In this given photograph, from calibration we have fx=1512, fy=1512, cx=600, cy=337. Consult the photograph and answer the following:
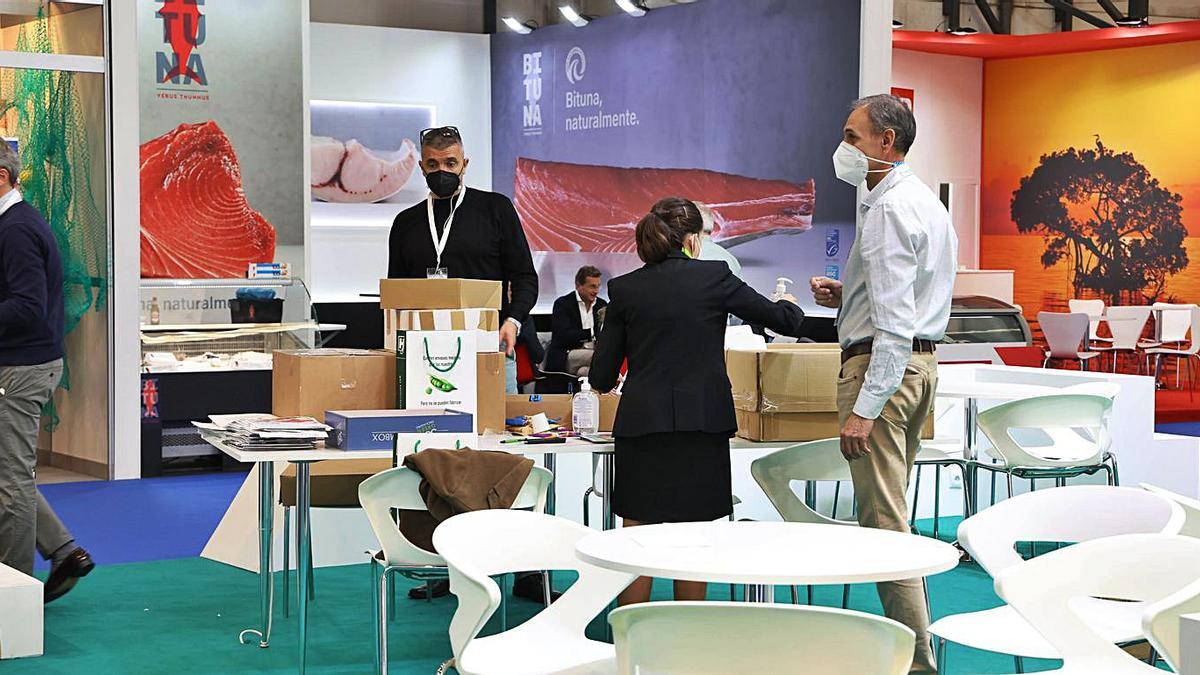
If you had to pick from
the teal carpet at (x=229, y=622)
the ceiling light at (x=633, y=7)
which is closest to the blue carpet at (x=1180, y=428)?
the ceiling light at (x=633, y=7)

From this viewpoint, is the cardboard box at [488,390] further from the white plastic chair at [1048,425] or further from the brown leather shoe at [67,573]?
the white plastic chair at [1048,425]

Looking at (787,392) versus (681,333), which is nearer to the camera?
(681,333)

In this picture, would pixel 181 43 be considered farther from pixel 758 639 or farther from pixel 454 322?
pixel 758 639

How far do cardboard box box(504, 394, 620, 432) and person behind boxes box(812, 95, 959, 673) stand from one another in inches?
41.6

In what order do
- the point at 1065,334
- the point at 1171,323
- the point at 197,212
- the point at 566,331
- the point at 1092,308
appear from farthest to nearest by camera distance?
the point at 1092,308 → the point at 1171,323 → the point at 1065,334 → the point at 566,331 → the point at 197,212

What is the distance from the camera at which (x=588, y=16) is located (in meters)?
12.4

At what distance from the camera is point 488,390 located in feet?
16.1

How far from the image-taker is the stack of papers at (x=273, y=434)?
14.5ft

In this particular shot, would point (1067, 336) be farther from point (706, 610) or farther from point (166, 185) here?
point (706, 610)

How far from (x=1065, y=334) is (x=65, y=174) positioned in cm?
959

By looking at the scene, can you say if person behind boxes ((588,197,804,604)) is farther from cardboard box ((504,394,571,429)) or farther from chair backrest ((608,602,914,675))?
chair backrest ((608,602,914,675))

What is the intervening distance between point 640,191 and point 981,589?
6.49m

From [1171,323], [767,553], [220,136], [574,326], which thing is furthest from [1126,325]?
[767,553]

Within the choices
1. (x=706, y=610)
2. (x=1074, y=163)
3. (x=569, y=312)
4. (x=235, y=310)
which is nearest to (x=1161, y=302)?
(x=1074, y=163)
